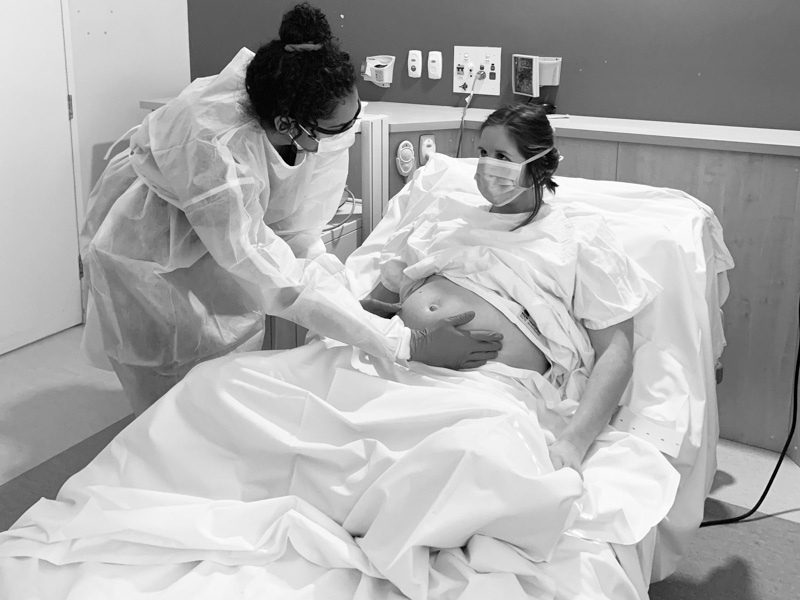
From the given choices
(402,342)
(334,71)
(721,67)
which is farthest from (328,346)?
(721,67)

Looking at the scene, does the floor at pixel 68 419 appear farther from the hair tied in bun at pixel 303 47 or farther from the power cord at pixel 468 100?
the hair tied in bun at pixel 303 47

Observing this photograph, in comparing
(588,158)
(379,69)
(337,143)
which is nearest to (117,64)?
(379,69)

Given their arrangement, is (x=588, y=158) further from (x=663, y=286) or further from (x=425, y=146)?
(x=663, y=286)

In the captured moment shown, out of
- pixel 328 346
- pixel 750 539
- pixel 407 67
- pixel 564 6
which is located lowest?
pixel 750 539

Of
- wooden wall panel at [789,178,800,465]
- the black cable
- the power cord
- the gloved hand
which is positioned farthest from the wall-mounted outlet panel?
the gloved hand

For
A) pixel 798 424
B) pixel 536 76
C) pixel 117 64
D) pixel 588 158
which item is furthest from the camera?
pixel 117 64

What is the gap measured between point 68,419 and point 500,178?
168cm

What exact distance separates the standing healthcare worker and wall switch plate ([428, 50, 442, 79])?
3.74 feet

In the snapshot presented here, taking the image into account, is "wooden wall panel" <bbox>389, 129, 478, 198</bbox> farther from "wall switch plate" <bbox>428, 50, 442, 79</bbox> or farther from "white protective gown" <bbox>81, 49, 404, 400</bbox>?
"white protective gown" <bbox>81, 49, 404, 400</bbox>

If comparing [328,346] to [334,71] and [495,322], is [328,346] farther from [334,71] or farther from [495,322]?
[334,71]

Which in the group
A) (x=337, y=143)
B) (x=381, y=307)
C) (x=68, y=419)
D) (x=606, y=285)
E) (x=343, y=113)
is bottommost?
(x=68, y=419)

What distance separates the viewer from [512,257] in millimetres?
1881

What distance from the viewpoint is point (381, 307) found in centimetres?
200

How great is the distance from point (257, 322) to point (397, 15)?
149cm
